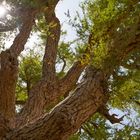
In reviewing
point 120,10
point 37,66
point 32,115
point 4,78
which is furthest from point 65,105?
point 37,66

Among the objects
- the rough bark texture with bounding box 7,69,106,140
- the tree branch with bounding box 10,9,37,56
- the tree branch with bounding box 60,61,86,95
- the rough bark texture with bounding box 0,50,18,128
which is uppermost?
the tree branch with bounding box 10,9,37,56

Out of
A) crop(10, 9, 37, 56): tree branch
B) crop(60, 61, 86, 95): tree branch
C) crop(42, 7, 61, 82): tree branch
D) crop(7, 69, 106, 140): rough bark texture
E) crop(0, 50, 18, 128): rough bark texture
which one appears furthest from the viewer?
crop(60, 61, 86, 95): tree branch

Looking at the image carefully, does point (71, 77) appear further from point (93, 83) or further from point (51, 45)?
point (93, 83)

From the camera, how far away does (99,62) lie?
6.71 metres

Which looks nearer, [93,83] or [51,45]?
[93,83]

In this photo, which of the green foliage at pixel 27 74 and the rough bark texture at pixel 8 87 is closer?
the rough bark texture at pixel 8 87

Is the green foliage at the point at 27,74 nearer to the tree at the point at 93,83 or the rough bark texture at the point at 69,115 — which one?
the tree at the point at 93,83

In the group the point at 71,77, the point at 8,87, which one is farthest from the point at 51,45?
the point at 8,87

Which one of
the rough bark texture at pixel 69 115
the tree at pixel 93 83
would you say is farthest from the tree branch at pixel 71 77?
the rough bark texture at pixel 69 115

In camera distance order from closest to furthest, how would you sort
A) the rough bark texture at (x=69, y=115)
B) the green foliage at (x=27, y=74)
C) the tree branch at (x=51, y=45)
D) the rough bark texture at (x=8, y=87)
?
the rough bark texture at (x=69, y=115) → the rough bark texture at (x=8, y=87) → the tree branch at (x=51, y=45) → the green foliage at (x=27, y=74)

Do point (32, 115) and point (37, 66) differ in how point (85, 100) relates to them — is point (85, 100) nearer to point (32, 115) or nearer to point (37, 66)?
point (32, 115)

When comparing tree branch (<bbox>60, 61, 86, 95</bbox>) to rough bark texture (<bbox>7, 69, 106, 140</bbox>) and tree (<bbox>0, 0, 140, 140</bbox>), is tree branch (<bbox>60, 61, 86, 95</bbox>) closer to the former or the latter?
tree (<bbox>0, 0, 140, 140</bbox>)

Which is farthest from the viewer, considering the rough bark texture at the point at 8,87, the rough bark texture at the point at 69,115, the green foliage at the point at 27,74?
the green foliage at the point at 27,74

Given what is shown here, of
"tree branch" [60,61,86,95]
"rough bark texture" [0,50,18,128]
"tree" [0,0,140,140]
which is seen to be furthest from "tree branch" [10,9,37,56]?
"tree branch" [60,61,86,95]
